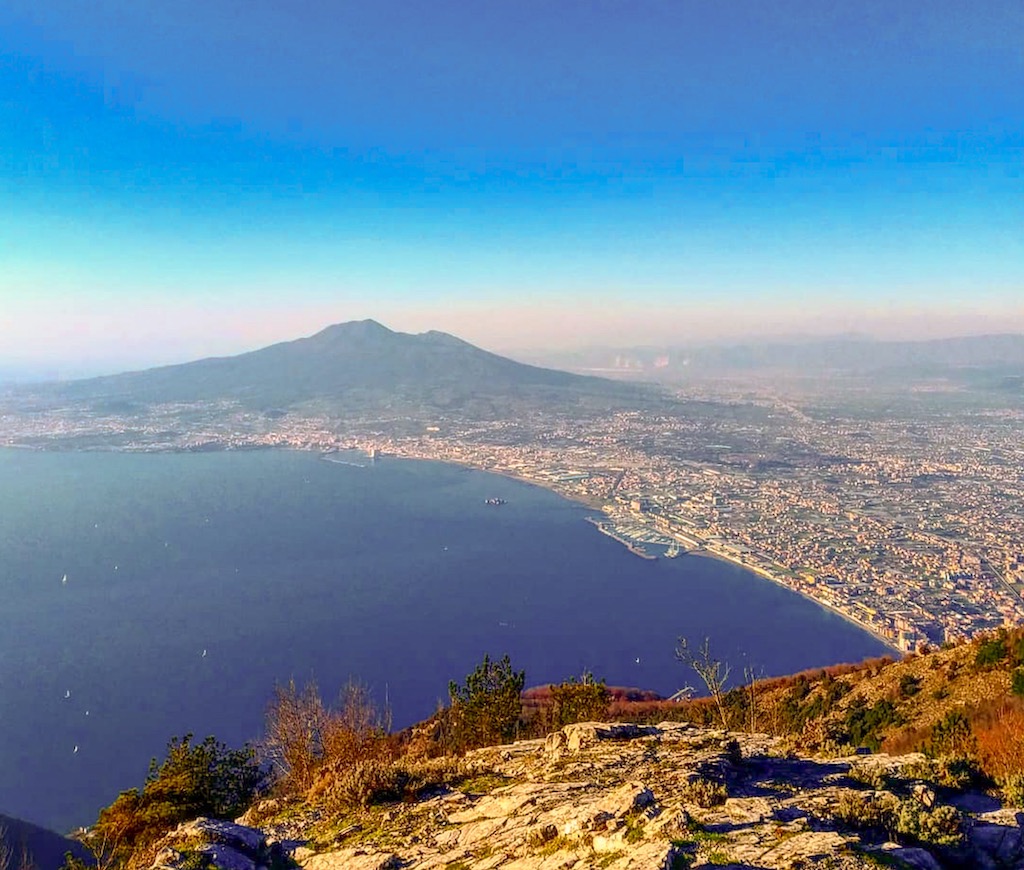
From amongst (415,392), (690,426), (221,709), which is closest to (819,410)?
(690,426)

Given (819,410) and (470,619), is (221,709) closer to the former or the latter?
(470,619)

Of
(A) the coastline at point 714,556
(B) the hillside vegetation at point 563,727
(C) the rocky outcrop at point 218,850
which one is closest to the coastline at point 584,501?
(A) the coastline at point 714,556

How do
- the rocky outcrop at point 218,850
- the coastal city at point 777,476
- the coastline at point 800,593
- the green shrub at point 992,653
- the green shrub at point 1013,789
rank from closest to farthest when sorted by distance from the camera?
the rocky outcrop at point 218,850, the green shrub at point 1013,789, the green shrub at point 992,653, the coastline at point 800,593, the coastal city at point 777,476

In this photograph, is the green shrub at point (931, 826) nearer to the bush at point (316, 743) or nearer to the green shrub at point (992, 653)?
the bush at point (316, 743)

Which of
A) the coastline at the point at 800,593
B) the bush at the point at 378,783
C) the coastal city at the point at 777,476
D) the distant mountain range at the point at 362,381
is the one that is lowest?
the coastline at the point at 800,593

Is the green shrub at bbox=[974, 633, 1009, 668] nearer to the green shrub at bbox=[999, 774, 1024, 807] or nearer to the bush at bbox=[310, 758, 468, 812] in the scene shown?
the green shrub at bbox=[999, 774, 1024, 807]

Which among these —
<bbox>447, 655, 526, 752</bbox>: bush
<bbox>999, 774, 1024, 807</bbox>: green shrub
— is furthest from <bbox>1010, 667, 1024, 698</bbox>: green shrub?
<bbox>447, 655, 526, 752</bbox>: bush
